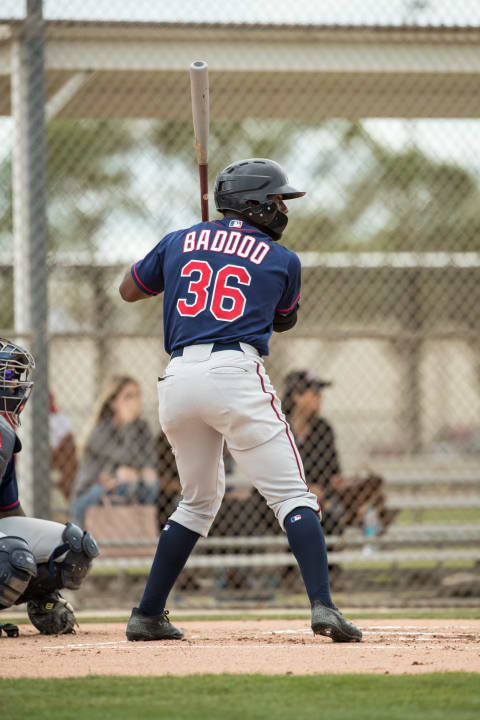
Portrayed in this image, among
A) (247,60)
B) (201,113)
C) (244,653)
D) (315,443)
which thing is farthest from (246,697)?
(247,60)

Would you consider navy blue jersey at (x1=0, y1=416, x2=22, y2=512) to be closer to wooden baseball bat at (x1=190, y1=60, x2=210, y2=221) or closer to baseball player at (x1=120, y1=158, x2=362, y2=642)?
baseball player at (x1=120, y1=158, x2=362, y2=642)

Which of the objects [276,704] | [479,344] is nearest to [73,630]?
[276,704]

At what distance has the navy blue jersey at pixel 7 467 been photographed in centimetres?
393

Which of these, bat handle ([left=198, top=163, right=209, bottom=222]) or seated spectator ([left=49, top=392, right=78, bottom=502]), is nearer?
bat handle ([left=198, top=163, right=209, bottom=222])

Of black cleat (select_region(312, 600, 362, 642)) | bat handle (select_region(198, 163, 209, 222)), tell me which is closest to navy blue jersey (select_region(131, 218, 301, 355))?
bat handle (select_region(198, 163, 209, 222))

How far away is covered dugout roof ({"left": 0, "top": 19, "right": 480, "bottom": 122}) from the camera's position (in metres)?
6.68

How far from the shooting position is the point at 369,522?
8641 millimetres

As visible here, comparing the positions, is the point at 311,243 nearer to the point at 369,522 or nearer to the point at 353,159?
the point at 353,159

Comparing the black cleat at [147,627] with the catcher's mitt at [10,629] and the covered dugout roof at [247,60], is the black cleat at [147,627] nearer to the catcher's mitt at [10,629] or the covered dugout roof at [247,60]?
the catcher's mitt at [10,629]

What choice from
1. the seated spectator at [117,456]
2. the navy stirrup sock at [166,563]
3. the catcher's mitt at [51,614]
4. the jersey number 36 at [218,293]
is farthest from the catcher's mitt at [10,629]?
the seated spectator at [117,456]

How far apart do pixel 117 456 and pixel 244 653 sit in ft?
11.9

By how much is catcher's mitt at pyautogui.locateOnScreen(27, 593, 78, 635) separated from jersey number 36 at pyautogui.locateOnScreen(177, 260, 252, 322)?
1328 mm

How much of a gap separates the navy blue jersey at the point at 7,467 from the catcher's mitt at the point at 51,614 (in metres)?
0.40

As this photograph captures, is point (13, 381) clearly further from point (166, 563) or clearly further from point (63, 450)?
point (63, 450)
